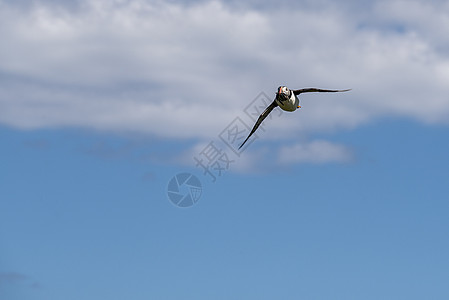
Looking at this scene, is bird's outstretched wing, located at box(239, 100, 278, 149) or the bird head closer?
the bird head

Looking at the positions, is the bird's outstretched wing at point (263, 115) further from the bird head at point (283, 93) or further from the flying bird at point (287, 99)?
the bird head at point (283, 93)

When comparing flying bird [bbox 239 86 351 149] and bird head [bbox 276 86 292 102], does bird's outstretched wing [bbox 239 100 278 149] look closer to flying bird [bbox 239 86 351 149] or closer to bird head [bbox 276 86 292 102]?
flying bird [bbox 239 86 351 149]

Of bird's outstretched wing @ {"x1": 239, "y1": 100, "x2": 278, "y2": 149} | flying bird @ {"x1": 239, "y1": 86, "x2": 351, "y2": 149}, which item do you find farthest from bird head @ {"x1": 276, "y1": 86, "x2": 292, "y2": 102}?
bird's outstretched wing @ {"x1": 239, "y1": 100, "x2": 278, "y2": 149}

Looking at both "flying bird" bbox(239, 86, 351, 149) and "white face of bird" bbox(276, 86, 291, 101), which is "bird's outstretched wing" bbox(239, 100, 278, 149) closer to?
"flying bird" bbox(239, 86, 351, 149)

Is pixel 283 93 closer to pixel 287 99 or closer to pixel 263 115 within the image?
pixel 287 99

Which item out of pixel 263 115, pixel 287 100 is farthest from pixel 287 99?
pixel 263 115

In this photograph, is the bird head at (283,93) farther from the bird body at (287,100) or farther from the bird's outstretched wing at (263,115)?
the bird's outstretched wing at (263,115)

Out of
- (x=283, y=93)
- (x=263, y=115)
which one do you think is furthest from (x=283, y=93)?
(x=263, y=115)

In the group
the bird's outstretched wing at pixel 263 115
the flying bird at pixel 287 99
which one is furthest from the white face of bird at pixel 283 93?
the bird's outstretched wing at pixel 263 115

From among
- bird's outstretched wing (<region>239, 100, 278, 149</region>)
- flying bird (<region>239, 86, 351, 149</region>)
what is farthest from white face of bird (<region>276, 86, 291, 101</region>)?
bird's outstretched wing (<region>239, 100, 278, 149</region>)

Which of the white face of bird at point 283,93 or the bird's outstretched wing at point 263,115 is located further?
the bird's outstretched wing at point 263,115

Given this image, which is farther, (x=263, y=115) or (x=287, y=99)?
(x=263, y=115)

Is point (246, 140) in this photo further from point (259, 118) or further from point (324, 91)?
point (324, 91)

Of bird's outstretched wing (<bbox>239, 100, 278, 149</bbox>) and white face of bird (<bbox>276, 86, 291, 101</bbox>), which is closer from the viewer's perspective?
white face of bird (<bbox>276, 86, 291, 101</bbox>)
